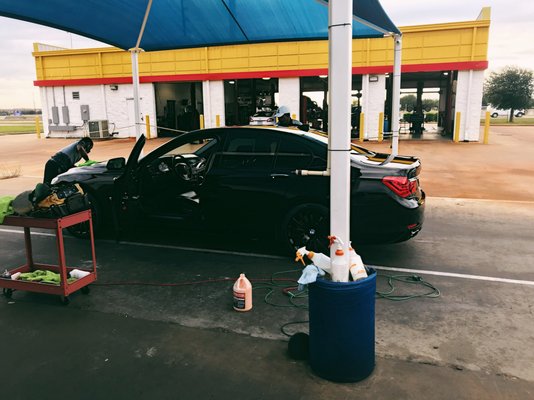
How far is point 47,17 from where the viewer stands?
7672 millimetres

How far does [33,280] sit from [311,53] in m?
22.0

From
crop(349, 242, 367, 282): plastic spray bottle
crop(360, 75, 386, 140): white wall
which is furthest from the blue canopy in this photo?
crop(360, 75, 386, 140): white wall

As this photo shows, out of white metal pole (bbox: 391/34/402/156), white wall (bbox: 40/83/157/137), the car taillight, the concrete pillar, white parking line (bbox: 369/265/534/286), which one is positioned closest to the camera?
white parking line (bbox: 369/265/534/286)

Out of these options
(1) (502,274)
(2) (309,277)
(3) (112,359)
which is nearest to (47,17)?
A: (3) (112,359)

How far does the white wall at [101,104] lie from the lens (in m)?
27.9

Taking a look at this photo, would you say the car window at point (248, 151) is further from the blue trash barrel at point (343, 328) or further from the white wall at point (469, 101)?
the white wall at point (469, 101)

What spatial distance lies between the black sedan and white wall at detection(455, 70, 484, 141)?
18897 mm

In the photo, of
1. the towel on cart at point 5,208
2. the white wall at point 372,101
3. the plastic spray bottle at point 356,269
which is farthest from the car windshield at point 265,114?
the plastic spray bottle at point 356,269

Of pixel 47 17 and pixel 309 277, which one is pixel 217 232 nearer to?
pixel 309 277

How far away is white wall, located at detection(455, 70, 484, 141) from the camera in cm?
2250

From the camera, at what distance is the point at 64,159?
21.6 ft

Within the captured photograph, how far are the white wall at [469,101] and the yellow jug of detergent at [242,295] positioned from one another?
2140cm

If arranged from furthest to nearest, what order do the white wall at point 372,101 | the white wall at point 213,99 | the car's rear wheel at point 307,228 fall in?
the white wall at point 213,99, the white wall at point 372,101, the car's rear wheel at point 307,228

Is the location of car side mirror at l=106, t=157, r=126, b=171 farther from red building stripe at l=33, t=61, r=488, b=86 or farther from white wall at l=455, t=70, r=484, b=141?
white wall at l=455, t=70, r=484, b=141
